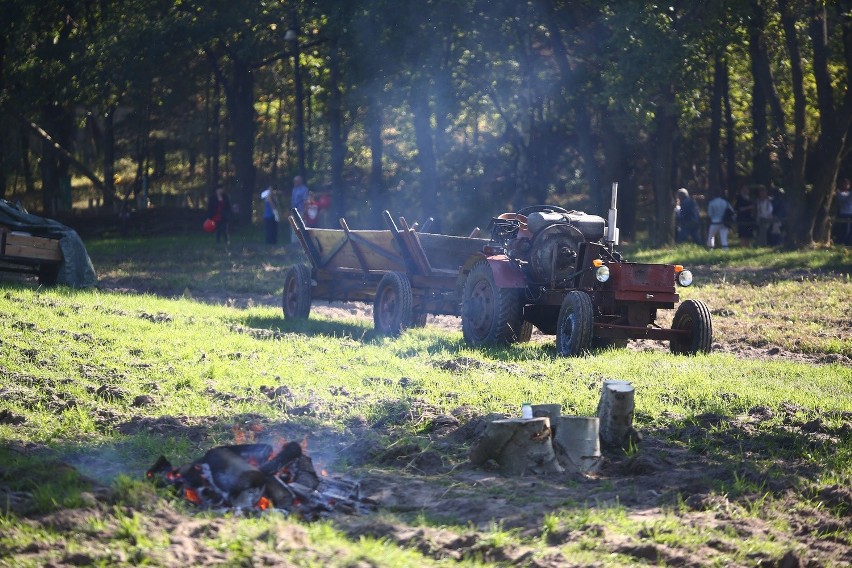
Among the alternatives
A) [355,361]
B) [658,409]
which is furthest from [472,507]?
[355,361]

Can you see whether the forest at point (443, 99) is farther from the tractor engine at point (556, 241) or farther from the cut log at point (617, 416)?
the cut log at point (617, 416)

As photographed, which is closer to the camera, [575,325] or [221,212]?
[575,325]

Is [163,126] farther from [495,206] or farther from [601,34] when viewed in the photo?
[601,34]

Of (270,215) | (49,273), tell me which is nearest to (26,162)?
(270,215)

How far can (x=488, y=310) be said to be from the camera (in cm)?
1441

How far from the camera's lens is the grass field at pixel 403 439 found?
20.2 feet

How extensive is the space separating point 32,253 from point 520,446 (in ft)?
46.3

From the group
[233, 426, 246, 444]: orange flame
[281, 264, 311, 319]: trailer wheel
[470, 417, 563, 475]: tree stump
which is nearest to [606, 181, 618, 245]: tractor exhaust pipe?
[281, 264, 311, 319]: trailer wheel

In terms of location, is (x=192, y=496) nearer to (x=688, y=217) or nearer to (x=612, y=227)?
(x=612, y=227)

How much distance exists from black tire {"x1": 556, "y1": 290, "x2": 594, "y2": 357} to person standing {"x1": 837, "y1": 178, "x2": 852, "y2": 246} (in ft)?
67.7

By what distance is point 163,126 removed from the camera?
154ft

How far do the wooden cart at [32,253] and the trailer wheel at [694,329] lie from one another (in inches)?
438

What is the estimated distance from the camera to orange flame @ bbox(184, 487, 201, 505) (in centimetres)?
672

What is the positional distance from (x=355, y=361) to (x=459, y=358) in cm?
115
